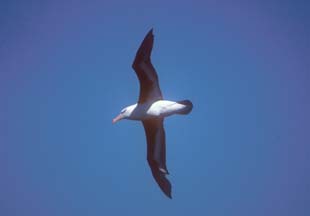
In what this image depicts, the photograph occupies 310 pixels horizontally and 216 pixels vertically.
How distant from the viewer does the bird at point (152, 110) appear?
35.2 ft

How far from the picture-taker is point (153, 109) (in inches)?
444

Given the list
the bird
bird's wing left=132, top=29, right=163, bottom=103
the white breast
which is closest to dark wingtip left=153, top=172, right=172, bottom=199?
the bird

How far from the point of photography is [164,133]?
12.2 metres

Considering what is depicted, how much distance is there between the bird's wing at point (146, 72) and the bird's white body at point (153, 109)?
242 millimetres

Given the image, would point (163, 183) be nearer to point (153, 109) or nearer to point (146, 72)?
point (153, 109)

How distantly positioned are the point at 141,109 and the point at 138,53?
6.09 feet

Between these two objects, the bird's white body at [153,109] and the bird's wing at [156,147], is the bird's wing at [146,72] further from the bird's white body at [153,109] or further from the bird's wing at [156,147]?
the bird's wing at [156,147]

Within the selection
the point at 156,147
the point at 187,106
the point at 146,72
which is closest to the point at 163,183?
the point at 156,147

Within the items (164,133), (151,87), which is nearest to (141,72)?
(151,87)

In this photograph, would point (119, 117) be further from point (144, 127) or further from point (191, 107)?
point (191, 107)

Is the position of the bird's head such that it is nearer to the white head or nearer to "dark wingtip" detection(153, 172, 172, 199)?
the white head

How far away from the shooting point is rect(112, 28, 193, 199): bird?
10716mm

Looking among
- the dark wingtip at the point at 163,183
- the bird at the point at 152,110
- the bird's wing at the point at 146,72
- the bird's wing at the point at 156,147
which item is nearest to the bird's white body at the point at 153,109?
the bird at the point at 152,110

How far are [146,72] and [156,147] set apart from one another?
2.61 metres
